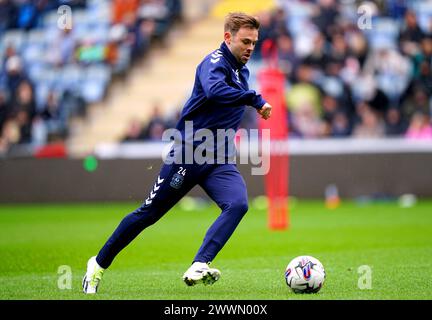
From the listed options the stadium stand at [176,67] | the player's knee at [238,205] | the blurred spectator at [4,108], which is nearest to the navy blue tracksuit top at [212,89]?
the player's knee at [238,205]

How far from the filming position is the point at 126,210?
20.6 meters

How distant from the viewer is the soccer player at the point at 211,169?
8.45 m

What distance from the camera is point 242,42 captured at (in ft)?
28.3

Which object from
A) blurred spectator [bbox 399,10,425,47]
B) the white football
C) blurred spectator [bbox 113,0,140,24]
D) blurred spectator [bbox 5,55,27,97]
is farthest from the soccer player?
blurred spectator [bbox 113,0,140,24]

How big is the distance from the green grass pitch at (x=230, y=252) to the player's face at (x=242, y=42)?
2152mm

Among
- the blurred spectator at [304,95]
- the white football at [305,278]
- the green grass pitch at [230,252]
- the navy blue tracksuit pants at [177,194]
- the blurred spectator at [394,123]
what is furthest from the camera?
the blurred spectator at [304,95]

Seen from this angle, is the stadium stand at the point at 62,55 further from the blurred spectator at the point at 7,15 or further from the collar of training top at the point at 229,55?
the collar of training top at the point at 229,55

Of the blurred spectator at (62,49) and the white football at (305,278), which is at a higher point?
the blurred spectator at (62,49)

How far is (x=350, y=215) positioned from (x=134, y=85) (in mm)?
9661

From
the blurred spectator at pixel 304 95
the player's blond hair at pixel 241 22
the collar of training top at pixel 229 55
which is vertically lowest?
the collar of training top at pixel 229 55

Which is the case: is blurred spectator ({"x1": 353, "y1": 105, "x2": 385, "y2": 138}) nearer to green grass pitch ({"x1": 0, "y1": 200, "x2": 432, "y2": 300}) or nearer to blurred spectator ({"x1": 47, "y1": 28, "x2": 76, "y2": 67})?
green grass pitch ({"x1": 0, "y1": 200, "x2": 432, "y2": 300})

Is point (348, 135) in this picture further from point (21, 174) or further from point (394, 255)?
point (394, 255)

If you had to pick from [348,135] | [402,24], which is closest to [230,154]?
[348,135]
